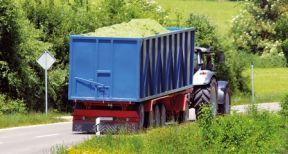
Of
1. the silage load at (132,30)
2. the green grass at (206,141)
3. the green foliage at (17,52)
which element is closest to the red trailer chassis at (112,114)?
the silage load at (132,30)

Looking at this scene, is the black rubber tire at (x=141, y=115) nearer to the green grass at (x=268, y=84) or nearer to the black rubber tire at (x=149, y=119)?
the black rubber tire at (x=149, y=119)

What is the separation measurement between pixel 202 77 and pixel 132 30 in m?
5.18

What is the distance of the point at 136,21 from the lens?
36.0 m

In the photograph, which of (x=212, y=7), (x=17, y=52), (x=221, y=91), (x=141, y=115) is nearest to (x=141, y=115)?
(x=141, y=115)

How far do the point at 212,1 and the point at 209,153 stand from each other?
86.9 m

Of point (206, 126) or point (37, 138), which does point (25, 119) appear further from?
point (206, 126)

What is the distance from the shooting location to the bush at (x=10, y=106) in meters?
42.4

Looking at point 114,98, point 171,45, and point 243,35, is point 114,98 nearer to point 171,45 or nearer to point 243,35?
point 171,45

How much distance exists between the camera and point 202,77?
38.4m

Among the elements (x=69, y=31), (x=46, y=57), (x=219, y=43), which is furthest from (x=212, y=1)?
(x=46, y=57)

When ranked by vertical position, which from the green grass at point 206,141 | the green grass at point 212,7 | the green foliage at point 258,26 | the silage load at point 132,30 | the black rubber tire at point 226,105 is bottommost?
the green grass at point 206,141

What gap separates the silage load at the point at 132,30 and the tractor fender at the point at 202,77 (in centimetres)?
318

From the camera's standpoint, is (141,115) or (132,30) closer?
(141,115)

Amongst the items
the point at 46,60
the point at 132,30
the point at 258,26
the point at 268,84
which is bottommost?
the point at 46,60
